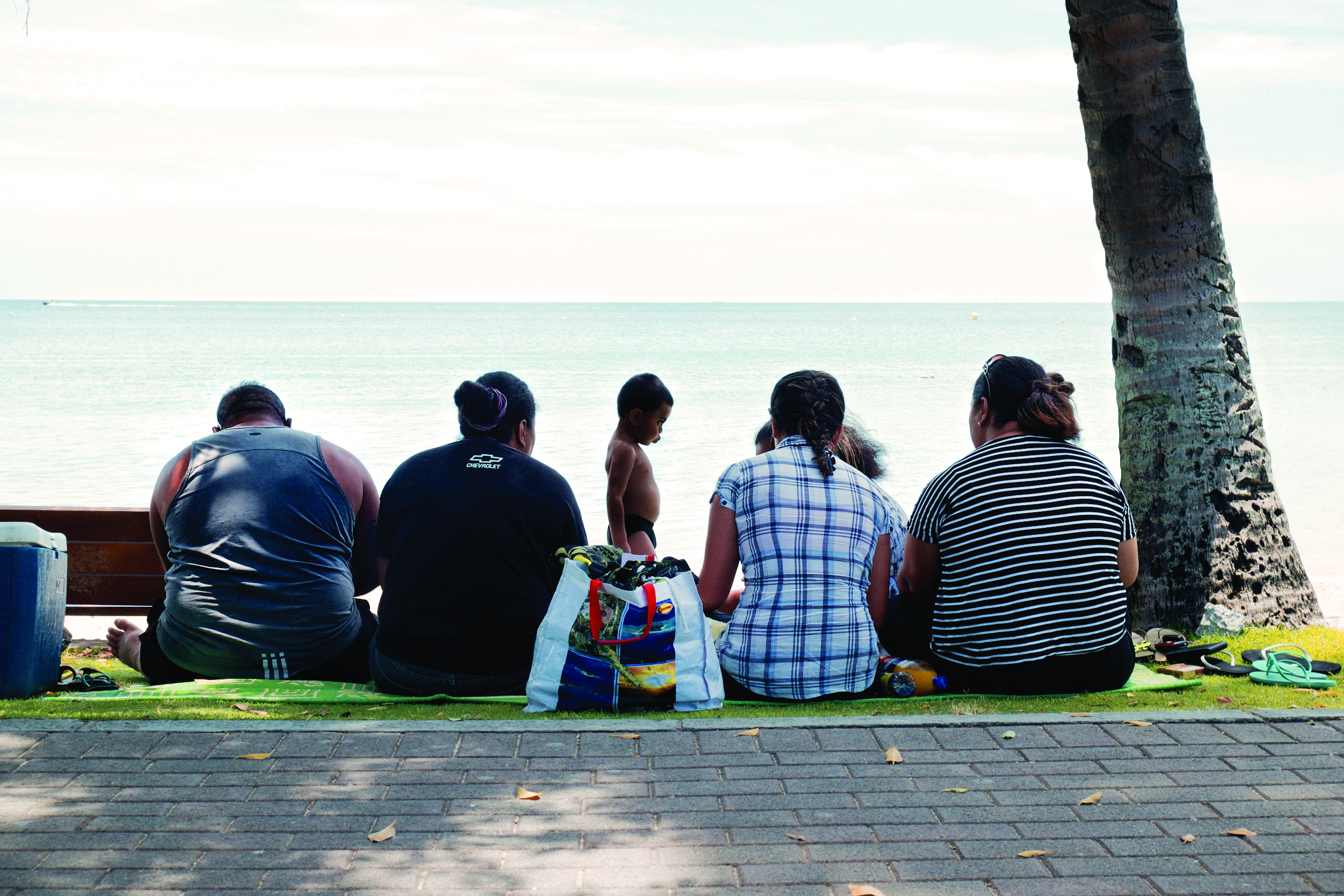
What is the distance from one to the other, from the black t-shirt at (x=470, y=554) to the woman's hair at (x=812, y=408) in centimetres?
98

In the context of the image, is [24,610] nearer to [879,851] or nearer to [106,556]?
[106,556]

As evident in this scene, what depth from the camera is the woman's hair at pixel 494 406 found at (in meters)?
4.95

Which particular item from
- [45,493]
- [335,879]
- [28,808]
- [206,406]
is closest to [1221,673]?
[335,879]

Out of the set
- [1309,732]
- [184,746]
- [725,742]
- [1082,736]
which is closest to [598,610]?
[725,742]

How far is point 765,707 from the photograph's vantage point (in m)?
4.73

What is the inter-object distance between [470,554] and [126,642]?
2.23 metres

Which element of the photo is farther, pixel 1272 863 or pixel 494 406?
pixel 494 406

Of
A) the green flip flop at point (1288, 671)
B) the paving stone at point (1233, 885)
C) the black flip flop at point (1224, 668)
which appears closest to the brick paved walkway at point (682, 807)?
the paving stone at point (1233, 885)

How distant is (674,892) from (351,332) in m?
103

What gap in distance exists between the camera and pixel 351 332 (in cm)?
10200

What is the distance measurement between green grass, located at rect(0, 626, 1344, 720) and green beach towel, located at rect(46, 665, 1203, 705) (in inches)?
1.4

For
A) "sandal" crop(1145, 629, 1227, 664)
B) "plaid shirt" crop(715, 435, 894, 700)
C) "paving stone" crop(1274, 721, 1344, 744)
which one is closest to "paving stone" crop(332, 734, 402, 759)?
"plaid shirt" crop(715, 435, 894, 700)

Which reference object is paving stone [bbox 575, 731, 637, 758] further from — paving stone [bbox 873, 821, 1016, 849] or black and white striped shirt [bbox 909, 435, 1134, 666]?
black and white striped shirt [bbox 909, 435, 1134, 666]

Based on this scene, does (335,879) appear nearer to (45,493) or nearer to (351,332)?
(45,493)
